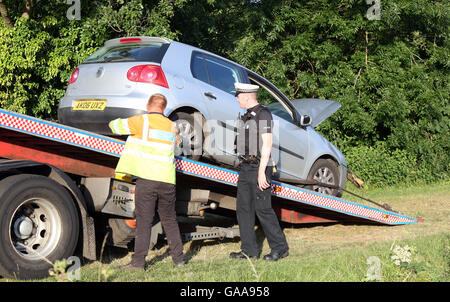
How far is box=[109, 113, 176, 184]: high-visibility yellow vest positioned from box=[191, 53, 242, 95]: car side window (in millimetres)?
1305

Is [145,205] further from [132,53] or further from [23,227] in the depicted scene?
[132,53]

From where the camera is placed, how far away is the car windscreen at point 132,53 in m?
5.81

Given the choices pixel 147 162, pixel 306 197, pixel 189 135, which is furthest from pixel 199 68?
pixel 306 197

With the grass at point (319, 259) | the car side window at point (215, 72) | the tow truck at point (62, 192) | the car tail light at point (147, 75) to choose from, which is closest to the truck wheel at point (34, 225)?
the tow truck at point (62, 192)

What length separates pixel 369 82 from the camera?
46.3 feet

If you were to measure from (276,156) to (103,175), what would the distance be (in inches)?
97.5

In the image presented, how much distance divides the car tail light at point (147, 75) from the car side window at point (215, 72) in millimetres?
540

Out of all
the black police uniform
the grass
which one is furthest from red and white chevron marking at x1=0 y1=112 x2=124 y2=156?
the black police uniform

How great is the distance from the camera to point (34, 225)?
4.55m

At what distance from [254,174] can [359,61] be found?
31.9 ft

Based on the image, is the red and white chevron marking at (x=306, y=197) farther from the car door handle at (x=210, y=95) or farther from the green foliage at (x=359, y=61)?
the green foliage at (x=359, y=61)

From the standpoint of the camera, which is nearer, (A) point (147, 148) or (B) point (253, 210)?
(A) point (147, 148)
